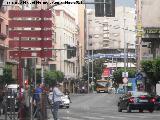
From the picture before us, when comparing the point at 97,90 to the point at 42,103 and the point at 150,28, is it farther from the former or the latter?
the point at 42,103

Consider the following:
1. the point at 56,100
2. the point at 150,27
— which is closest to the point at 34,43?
the point at 56,100

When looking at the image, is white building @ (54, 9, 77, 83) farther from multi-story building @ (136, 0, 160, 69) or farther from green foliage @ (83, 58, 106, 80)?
multi-story building @ (136, 0, 160, 69)

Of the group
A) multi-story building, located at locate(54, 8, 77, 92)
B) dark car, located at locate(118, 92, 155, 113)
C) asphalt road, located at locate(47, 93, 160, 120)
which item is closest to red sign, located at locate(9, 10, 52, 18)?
asphalt road, located at locate(47, 93, 160, 120)

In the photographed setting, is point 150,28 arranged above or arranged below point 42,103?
above

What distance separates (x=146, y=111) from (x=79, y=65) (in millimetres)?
101439

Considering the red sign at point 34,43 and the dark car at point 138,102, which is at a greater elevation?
the red sign at point 34,43

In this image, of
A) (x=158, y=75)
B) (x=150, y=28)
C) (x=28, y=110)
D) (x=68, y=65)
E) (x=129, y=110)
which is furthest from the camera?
(x=68, y=65)

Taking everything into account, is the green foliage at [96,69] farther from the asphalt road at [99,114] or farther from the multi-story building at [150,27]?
the asphalt road at [99,114]

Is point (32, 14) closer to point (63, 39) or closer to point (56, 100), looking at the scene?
point (56, 100)

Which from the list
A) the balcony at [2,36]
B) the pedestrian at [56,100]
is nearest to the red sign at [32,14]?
the pedestrian at [56,100]

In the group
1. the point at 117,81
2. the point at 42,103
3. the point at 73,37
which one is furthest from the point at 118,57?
the point at 42,103

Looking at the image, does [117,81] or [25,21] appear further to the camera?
[117,81]

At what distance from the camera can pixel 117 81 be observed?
360 feet

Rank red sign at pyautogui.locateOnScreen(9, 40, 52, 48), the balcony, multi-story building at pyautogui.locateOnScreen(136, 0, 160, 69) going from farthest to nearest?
the balcony, multi-story building at pyautogui.locateOnScreen(136, 0, 160, 69), red sign at pyautogui.locateOnScreen(9, 40, 52, 48)
